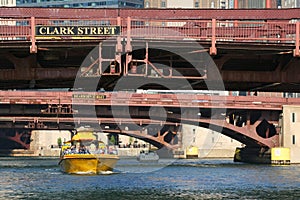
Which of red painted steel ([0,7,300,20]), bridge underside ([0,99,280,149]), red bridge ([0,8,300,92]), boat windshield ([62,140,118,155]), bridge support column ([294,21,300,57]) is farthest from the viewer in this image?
bridge underside ([0,99,280,149])

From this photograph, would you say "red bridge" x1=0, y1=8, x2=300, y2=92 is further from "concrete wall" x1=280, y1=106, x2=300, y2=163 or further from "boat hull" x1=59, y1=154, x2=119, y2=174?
"concrete wall" x1=280, y1=106, x2=300, y2=163

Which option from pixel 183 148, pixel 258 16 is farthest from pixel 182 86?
pixel 183 148

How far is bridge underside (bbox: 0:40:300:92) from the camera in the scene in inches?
1869

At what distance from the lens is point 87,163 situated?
99.2 meters

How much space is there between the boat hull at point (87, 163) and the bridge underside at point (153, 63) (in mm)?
45312

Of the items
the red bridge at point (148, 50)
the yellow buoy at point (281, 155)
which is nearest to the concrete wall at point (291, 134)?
the yellow buoy at point (281, 155)

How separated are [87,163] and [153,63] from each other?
4894 cm

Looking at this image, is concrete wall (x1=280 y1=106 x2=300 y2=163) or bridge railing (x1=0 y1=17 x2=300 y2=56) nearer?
bridge railing (x1=0 y1=17 x2=300 y2=56)

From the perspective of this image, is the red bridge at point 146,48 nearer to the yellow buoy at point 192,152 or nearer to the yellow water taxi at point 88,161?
the yellow water taxi at point 88,161

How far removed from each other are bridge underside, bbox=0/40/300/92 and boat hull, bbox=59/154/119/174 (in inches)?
1784

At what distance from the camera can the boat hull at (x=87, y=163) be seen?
98.7m

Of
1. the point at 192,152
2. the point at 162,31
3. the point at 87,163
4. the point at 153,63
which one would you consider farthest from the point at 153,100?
the point at 162,31

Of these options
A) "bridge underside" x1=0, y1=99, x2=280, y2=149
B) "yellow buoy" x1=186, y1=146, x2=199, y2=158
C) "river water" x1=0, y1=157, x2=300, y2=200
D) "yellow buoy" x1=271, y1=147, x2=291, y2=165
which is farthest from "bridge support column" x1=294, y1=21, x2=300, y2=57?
"yellow buoy" x1=186, y1=146, x2=199, y2=158

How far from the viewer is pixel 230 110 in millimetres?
145625
